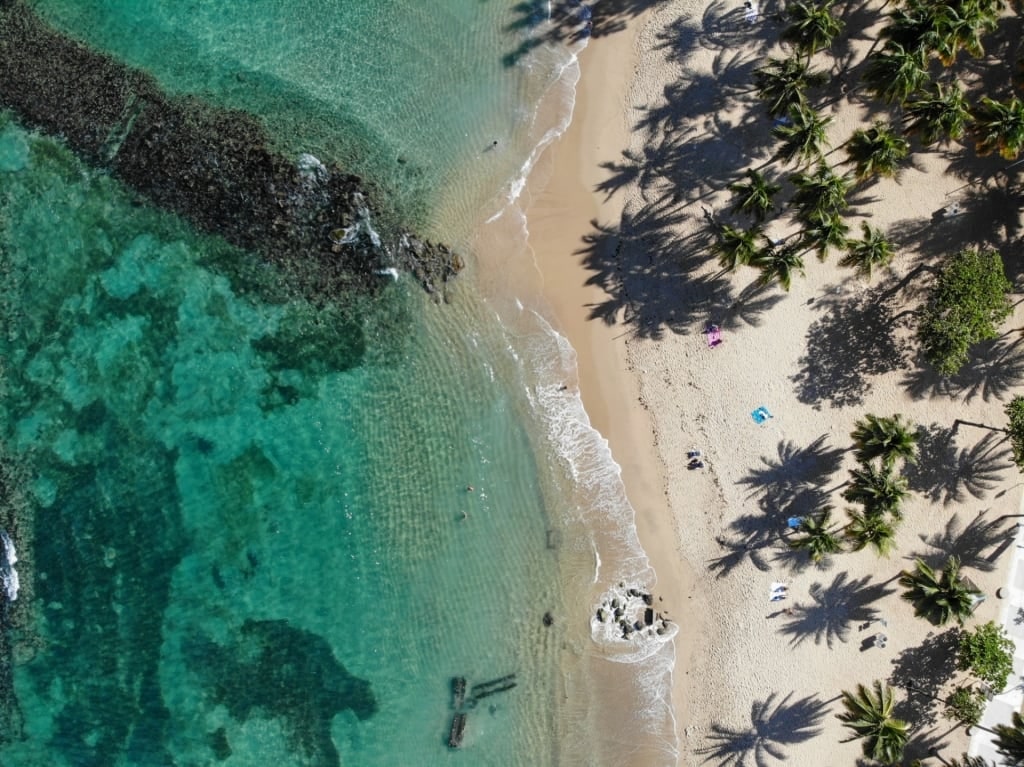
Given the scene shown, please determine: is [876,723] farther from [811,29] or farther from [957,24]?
[811,29]

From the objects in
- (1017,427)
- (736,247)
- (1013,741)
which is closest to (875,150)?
(736,247)

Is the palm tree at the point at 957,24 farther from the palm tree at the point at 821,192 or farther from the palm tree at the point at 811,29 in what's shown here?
the palm tree at the point at 821,192

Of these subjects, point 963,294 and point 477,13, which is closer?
point 963,294

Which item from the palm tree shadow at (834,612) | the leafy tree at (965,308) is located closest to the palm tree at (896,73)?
the leafy tree at (965,308)

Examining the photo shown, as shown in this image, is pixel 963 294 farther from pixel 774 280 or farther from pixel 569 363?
pixel 569 363

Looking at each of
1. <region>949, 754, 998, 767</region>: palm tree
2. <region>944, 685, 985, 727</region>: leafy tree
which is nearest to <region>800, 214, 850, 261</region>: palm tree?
<region>944, 685, 985, 727</region>: leafy tree

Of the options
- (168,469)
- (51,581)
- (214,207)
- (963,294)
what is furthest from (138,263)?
(963,294)

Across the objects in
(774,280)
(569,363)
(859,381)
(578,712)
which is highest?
(774,280)
